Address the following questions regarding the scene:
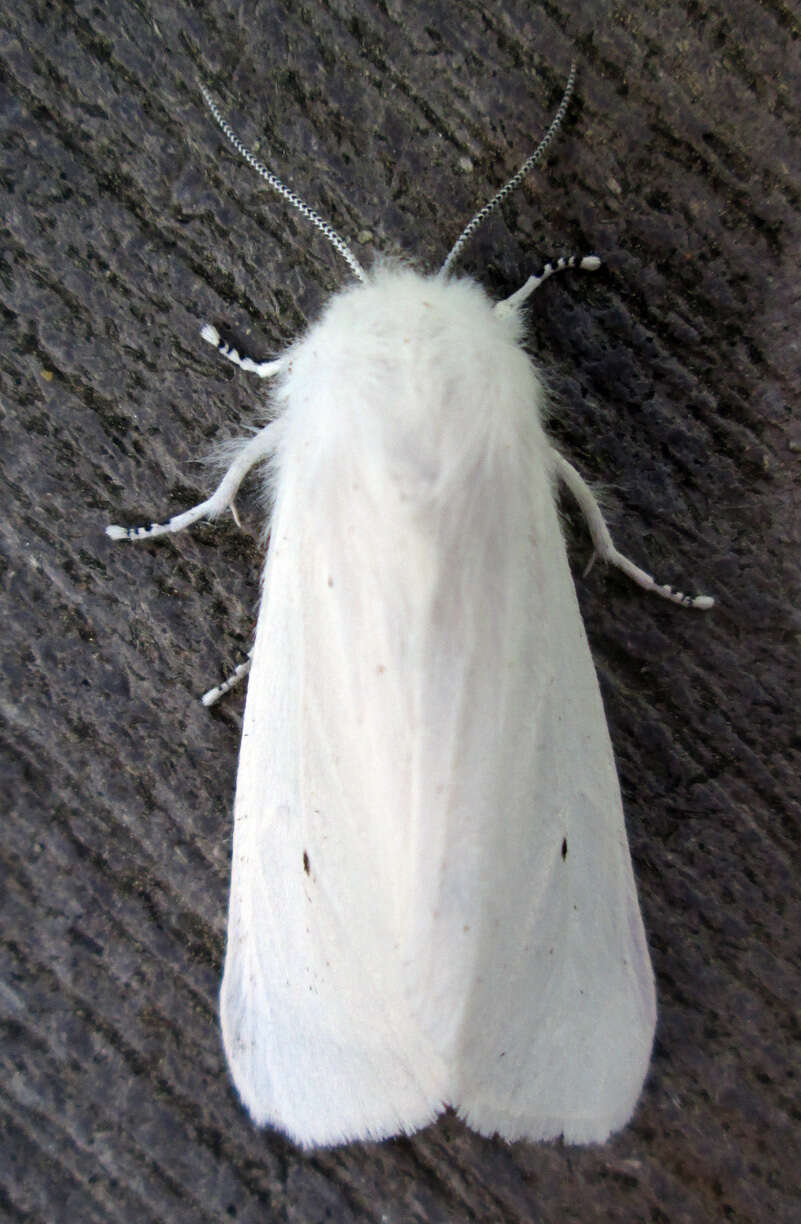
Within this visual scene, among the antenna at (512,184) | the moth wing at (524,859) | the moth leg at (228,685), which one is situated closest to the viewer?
the moth wing at (524,859)

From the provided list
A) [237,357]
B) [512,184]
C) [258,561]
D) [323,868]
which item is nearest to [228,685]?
[258,561]

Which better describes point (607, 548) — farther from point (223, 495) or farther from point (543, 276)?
point (223, 495)

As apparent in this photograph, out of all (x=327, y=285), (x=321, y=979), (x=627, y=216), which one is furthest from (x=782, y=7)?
(x=321, y=979)

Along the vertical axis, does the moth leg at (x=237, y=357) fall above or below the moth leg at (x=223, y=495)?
above

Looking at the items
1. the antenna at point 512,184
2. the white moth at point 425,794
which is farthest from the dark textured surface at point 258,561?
the white moth at point 425,794

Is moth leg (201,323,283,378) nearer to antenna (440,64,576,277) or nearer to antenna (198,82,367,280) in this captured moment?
antenna (198,82,367,280)

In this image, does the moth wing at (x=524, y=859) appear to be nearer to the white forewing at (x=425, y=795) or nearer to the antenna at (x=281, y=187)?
the white forewing at (x=425, y=795)
